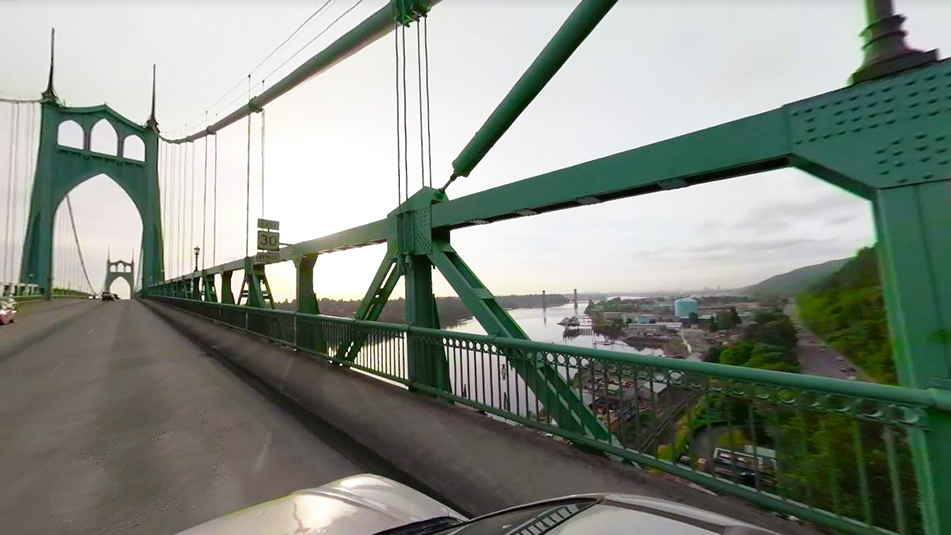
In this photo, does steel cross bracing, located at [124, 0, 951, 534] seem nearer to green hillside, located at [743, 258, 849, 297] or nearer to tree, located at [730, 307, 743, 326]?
green hillside, located at [743, 258, 849, 297]

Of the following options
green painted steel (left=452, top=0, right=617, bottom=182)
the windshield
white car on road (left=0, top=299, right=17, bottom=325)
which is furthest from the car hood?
white car on road (left=0, top=299, right=17, bottom=325)

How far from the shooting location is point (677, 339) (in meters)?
3.26

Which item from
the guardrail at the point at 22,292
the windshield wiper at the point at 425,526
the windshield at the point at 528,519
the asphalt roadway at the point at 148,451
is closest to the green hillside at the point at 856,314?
the windshield at the point at 528,519

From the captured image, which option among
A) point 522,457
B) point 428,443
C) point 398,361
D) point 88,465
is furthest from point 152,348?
point 522,457

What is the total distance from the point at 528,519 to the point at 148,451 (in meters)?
4.71

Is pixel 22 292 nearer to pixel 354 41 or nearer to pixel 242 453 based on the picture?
pixel 354 41

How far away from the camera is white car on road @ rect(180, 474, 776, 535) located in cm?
121

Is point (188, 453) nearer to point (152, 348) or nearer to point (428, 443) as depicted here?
point (428, 443)

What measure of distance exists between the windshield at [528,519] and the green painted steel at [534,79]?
14.7 ft

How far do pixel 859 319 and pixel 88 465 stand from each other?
680cm

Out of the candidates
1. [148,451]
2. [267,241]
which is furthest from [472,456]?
[267,241]

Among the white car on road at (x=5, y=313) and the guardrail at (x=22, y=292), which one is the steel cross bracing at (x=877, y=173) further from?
the guardrail at (x=22, y=292)

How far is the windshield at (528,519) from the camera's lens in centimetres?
138

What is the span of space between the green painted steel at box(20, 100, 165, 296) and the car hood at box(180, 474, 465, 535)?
67.9 meters
